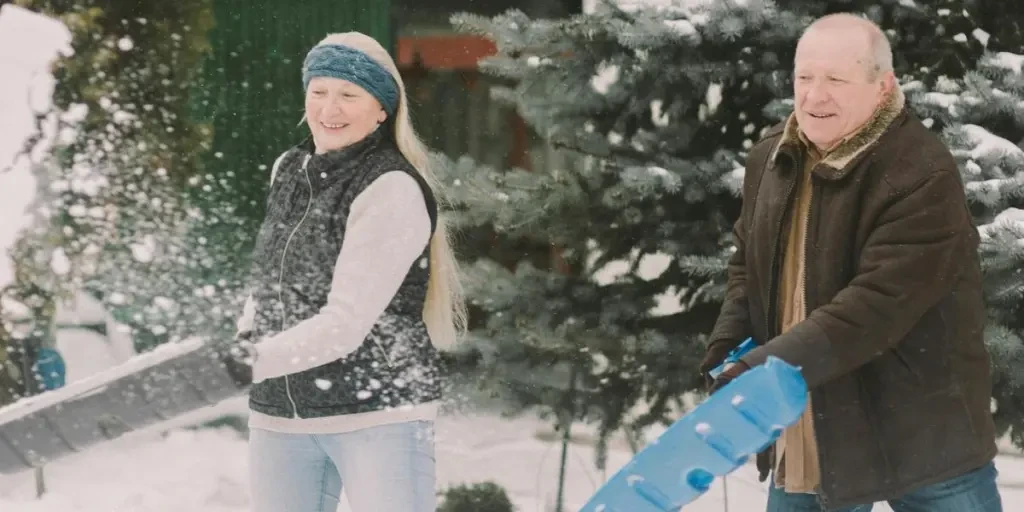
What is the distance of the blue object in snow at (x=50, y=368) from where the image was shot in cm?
475

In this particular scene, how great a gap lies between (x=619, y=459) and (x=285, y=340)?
2.52 metres

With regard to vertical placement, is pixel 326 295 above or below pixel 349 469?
above

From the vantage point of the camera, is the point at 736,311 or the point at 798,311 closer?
the point at 798,311

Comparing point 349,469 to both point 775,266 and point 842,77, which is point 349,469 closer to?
point 775,266

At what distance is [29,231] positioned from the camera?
191 inches

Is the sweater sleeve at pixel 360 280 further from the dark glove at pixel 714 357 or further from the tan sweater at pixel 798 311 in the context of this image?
the tan sweater at pixel 798 311

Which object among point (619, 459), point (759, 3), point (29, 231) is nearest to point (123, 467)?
point (29, 231)

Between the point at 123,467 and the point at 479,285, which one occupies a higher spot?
the point at 479,285

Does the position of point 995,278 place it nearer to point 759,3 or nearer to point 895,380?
point 759,3

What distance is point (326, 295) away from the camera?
7.16ft

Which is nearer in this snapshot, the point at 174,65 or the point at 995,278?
the point at 995,278

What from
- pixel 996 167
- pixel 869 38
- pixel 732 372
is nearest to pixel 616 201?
pixel 996 167

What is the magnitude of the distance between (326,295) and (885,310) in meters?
1.13

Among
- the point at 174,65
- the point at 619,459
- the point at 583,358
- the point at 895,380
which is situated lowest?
the point at 619,459
